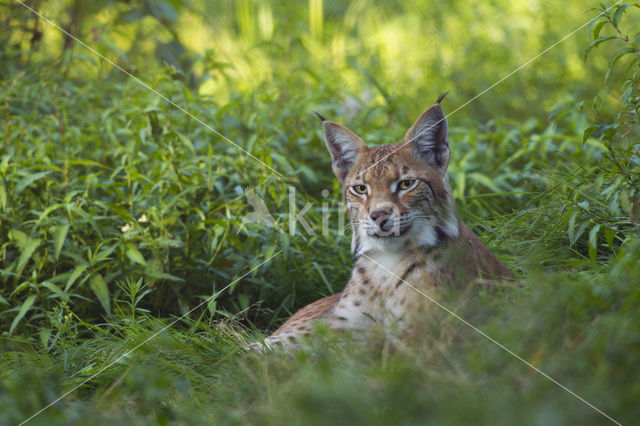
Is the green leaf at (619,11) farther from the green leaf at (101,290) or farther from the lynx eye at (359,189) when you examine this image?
the green leaf at (101,290)

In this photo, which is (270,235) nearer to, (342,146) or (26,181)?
(342,146)

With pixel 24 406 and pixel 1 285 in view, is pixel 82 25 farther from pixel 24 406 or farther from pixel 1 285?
pixel 24 406

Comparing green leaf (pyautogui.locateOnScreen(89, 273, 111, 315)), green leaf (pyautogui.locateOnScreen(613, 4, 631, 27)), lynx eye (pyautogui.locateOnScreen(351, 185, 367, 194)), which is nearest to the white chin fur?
lynx eye (pyautogui.locateOnScreen(351, 185, 367, 194))

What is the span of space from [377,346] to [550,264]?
3.99 feet

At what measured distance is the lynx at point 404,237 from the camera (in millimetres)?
3096

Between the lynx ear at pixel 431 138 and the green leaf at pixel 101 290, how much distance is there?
1926 millimetres

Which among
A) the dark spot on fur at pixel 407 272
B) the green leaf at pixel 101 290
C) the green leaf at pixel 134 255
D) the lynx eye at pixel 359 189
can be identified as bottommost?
the green leaf at pixel 101 290

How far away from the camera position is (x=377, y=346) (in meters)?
2.79

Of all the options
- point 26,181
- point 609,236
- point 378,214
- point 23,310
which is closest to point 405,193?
point 378,214

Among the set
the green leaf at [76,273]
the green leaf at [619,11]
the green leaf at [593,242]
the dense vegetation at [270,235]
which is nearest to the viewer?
the dense vegetation at [270,235]

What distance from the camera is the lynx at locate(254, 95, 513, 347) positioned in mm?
3096

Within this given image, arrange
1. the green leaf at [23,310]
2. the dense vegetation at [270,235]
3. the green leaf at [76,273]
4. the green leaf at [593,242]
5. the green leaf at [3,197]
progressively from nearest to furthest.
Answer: the dense vegetation at [270,235], the green leaf at [593,242], the green leaf at [23,310], the green leaf at [76,273], the green leaf at [3,197]

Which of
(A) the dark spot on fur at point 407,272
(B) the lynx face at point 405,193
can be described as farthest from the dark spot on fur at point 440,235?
(A) the dark spot on fur at point 407,272

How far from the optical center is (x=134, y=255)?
3766 mm
